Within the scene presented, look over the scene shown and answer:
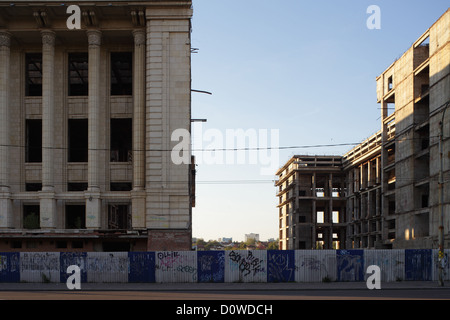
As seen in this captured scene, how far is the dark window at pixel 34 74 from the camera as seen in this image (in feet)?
146

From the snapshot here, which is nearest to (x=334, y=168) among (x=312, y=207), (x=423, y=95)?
(x=312, y=207)

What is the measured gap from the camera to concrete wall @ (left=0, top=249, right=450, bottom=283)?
32594 millimetres

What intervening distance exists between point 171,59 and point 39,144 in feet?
46.5

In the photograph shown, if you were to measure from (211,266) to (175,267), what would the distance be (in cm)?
232

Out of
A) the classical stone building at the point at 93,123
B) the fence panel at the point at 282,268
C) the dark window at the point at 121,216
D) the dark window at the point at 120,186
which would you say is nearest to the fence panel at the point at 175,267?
the fence panel at the point at 282,268

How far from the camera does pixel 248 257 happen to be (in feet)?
107

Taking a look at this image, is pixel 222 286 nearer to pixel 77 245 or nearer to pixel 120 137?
pixel 77 245

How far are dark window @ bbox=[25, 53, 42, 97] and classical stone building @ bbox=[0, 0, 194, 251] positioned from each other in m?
0.12

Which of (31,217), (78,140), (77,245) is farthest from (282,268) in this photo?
(78,140)

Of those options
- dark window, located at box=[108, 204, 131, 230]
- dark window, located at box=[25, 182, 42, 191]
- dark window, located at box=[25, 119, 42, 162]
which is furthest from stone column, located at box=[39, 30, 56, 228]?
dark window, located at box=[108, 204, 131, 230]

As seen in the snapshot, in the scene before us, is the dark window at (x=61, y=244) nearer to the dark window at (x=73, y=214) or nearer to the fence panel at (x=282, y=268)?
the dark window at (x=73, y=214)

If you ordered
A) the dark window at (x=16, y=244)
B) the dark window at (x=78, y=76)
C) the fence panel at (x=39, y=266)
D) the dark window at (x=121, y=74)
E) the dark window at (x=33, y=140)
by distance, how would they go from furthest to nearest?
the dark window at (x=78, y=76)
the dark window at (x=121, y=74)
the dark window at (x=33, y=140)
the dark window at (x=16, y=244)
the fence panel at (x=39, y=266)

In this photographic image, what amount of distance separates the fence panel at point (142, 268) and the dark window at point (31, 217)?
39.1ft
